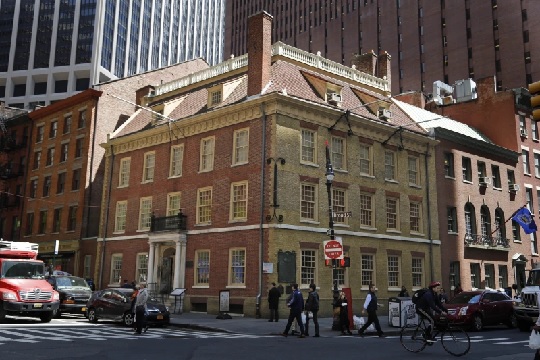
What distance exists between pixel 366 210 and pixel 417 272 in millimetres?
5774

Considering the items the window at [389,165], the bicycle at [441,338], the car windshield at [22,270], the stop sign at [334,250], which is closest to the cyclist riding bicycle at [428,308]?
the bicycle at [441,338]

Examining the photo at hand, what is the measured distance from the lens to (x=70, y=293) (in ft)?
87.9

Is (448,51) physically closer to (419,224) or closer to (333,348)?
(419,224)

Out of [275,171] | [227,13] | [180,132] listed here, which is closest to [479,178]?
[275,171]

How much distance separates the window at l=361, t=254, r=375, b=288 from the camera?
3156cm

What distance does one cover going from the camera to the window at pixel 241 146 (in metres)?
30.3

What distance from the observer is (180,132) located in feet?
113

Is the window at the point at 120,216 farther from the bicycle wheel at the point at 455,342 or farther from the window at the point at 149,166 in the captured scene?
the bicycle wheel at the point at 455,342

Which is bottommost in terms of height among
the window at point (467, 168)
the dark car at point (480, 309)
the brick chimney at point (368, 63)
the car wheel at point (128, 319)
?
the car wheel at point (128, 319)

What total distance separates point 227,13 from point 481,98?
98.2 metres

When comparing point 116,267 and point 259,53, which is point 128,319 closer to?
point 116,267

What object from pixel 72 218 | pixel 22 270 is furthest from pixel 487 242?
pixel 72 218

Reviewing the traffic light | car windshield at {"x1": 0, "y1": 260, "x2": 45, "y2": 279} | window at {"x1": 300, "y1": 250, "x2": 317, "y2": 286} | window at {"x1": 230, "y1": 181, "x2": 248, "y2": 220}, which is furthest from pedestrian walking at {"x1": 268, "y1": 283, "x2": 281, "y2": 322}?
the traffic light

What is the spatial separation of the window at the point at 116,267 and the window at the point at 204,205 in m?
8.04
